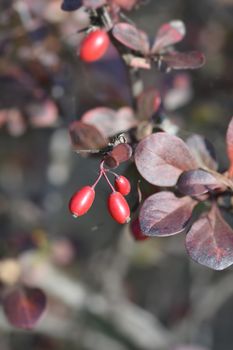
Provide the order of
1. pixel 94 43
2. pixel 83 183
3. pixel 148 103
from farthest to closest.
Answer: pixel 83 183 < pixel 148 103 < pixel 94 43

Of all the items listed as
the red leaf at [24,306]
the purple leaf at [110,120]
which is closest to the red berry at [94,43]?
the purple leaf at [110,120]

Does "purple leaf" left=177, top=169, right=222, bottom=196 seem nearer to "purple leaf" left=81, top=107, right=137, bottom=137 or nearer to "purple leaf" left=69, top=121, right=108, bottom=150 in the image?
"purple leaf" left=69, top=121, right=108, bottom=150

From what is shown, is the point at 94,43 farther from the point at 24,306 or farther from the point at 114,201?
the point at 24,306

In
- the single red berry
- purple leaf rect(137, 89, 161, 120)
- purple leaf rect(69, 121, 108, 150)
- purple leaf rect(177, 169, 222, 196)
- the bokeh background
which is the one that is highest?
purple leaf rect(69, 121, 108, 150)

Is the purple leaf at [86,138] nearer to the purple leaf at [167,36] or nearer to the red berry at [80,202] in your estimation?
the red berry at [80,202]

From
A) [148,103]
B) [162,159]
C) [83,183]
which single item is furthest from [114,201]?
[83,183]

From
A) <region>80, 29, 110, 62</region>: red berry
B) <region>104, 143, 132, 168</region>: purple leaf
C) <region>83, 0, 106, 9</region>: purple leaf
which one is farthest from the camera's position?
<region>80, 29, 110, 62</region>: red berry

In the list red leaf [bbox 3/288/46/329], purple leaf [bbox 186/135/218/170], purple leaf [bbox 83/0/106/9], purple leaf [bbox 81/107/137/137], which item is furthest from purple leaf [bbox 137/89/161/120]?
red leaf [bbox 3/288/46/329]
